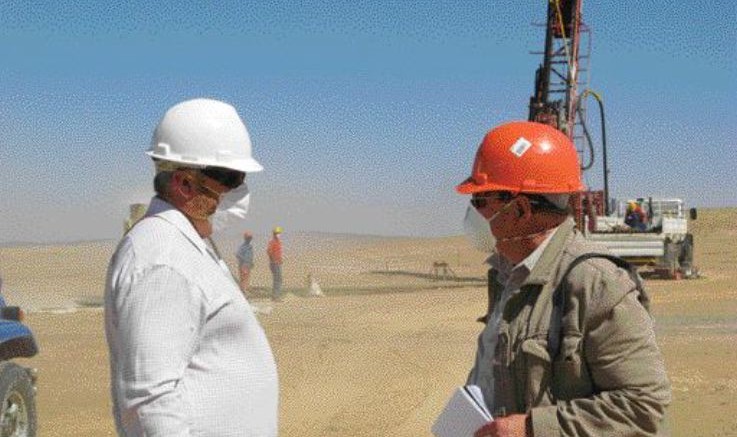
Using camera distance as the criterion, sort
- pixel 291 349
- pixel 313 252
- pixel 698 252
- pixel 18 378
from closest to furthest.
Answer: pixel 18 378 → pixel 291 349 → pixel 698 252 → pixel 313 252

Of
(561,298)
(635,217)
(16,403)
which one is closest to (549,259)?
(561,298)

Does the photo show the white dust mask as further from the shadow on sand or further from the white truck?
the shadow on sand

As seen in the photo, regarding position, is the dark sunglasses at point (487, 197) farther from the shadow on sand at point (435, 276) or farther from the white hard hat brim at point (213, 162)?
the shadow on sand at point (435, 276)

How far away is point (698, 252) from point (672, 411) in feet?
119

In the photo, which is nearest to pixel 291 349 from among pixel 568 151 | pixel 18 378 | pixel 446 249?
pixel 18 378

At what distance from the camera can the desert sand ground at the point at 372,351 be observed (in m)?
10.0

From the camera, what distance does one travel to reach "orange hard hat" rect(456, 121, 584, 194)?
3236mm

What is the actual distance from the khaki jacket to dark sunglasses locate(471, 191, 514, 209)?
13.4 inches

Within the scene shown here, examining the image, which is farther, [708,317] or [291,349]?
[708,317]

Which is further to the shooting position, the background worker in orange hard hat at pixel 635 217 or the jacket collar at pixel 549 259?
the background worker in orange hard hat at pixel 635 217

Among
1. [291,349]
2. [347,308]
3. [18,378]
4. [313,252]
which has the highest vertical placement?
[18,378]

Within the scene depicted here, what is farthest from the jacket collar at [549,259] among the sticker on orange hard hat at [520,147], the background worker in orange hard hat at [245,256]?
the background worker in orange hard hat at [245,256]

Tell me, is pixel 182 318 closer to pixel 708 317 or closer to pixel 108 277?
pixel 108 277

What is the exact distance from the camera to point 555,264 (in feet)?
10.00
